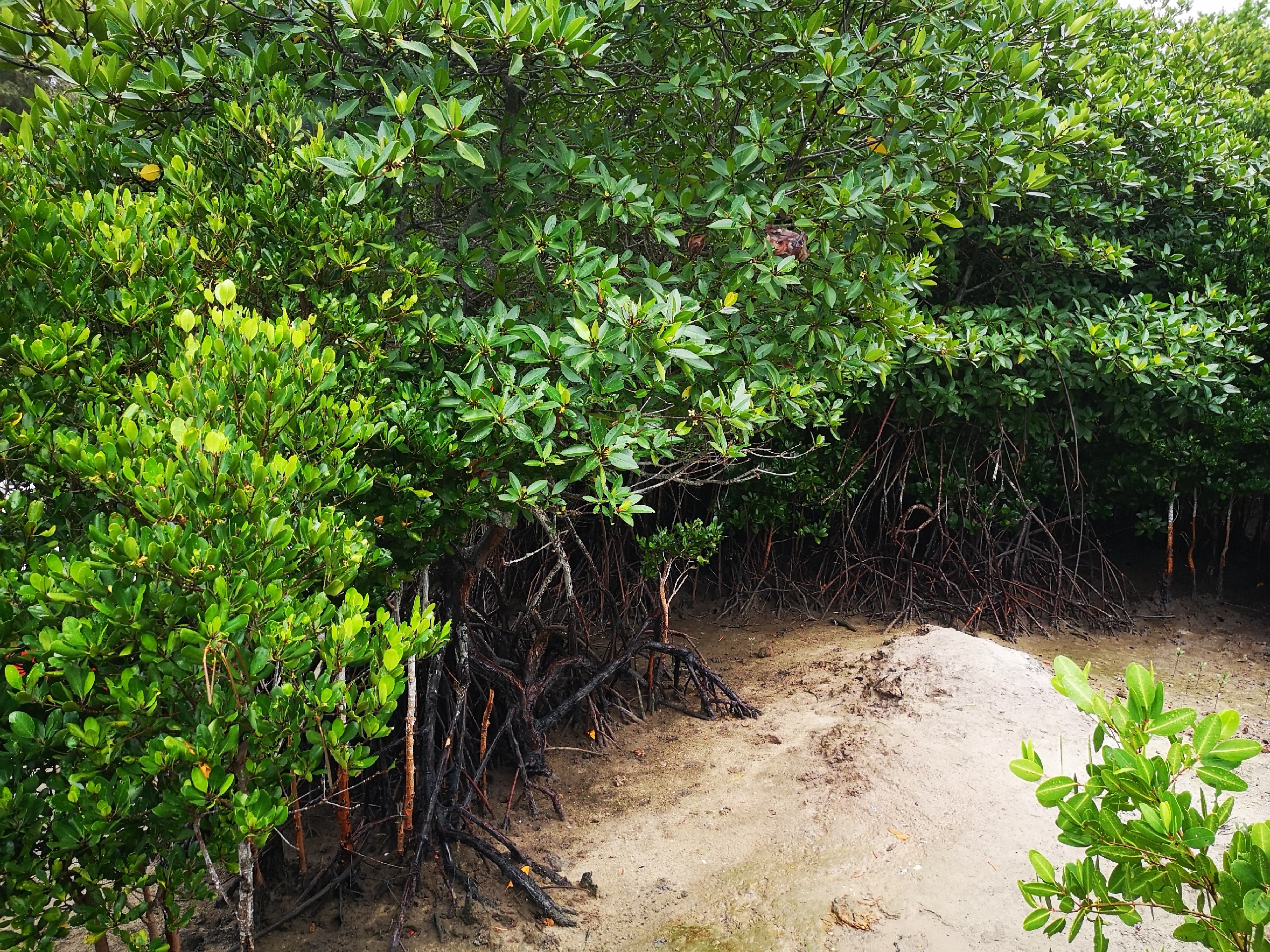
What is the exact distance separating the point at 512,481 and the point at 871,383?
8.62ft

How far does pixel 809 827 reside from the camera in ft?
9.63

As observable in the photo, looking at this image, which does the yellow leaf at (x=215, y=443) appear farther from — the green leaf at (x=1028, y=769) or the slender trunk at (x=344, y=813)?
the green leaf at (x=1028, y=769)

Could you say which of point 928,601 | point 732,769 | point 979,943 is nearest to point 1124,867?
point 979,943

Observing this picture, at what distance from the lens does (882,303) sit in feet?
9.76

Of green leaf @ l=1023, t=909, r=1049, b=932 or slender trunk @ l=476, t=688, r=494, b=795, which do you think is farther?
slender trunk @ l=476, t=688, r=494, b=795

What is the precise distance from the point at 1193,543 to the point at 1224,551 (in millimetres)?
201

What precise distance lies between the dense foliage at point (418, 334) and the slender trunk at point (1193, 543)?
4.02 feet

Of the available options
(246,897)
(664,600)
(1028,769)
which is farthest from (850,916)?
(664,600)

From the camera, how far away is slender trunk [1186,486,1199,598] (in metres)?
5.71

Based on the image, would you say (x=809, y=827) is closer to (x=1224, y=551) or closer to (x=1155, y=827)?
(x=1155, y=827)

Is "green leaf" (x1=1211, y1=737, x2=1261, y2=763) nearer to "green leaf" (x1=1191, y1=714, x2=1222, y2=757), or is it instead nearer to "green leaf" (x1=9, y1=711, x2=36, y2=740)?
"green leaf" (x1=1191, y1=714, x2=1222, y2=757)

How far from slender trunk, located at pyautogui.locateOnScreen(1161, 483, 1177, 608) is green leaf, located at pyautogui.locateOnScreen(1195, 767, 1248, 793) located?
211 inches

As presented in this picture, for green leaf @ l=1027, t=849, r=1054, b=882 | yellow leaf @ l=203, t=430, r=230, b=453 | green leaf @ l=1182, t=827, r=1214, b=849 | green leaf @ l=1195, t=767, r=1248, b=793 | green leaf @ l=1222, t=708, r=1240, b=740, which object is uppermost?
yellow leaf @ l=203, t=430, r=230, b=453

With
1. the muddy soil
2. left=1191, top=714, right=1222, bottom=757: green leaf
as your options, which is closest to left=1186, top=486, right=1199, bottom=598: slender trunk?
the muddy soil
